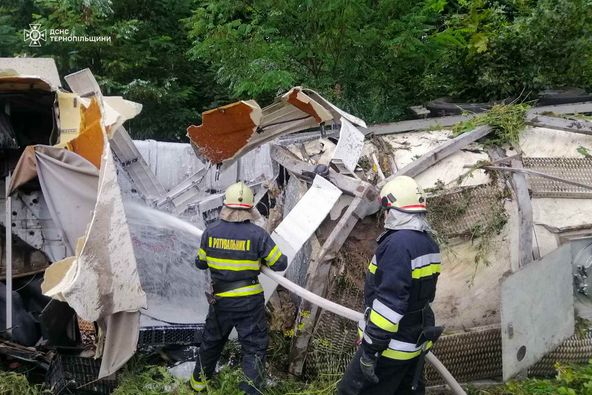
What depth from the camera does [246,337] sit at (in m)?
4.07

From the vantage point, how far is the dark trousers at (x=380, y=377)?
3402 millimetres

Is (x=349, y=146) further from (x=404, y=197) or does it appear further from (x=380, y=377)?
(x=380, y=377)

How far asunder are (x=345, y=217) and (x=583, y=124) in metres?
2.18

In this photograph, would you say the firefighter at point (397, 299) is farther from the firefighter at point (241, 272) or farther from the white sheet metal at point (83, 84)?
the white sheet metal at point (83, 84)

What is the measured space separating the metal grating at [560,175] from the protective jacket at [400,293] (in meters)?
1.54

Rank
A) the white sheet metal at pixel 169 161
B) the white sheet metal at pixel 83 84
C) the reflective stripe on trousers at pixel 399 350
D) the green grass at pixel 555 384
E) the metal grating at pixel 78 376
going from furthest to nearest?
the white sheet metal at pixel 169 161 < the white sheet metal at pixel 83 84 < the metal grating at pixel 78 376 < the green grass at pixel 555 384 < the reflective stripe on trousers at pixel 399 350

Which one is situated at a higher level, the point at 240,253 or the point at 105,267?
the point at 240,253

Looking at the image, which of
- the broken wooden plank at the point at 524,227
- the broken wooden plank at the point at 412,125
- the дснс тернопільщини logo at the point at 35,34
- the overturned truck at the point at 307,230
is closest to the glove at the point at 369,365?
the overturned truck at the point at 307,230

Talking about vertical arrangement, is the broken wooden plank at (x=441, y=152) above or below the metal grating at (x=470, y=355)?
above

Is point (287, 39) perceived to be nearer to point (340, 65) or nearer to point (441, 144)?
point (340, 65)

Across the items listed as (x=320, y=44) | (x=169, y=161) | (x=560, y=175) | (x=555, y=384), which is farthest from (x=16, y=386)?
(x=320, y=44)

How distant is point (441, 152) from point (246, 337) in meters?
2.14

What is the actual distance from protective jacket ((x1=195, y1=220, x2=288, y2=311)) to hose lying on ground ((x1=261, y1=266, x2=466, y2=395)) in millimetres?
72

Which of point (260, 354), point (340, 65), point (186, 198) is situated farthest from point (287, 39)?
point (260, 354)
